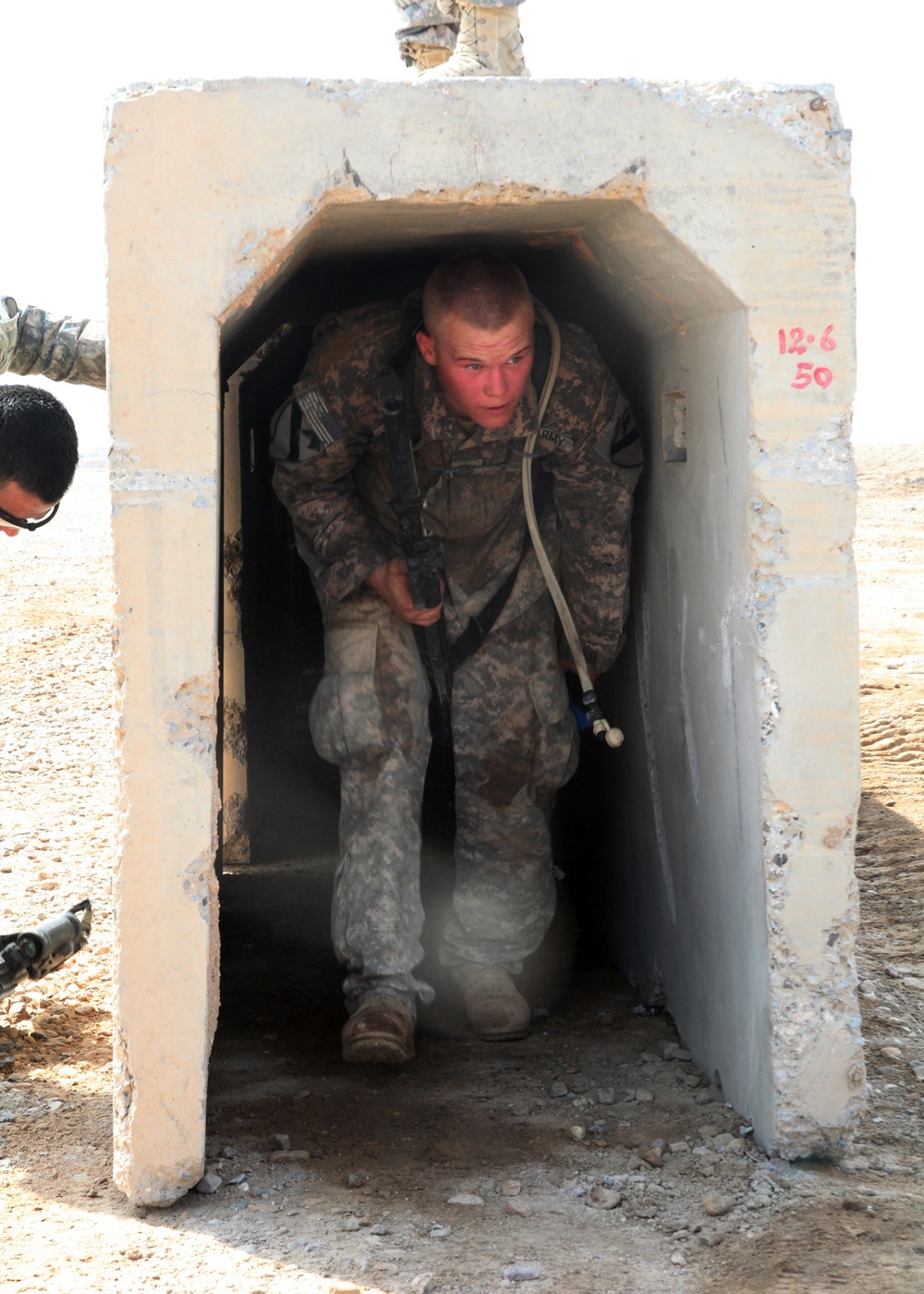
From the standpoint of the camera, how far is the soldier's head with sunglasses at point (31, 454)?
279cm

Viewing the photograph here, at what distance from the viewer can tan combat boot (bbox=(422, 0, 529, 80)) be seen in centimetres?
457

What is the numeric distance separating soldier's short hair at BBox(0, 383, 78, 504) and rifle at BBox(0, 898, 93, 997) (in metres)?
0.97

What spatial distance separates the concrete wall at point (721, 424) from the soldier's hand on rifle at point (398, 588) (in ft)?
2.36

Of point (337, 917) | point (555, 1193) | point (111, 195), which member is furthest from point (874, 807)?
point (111, 195)

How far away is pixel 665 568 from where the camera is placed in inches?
107

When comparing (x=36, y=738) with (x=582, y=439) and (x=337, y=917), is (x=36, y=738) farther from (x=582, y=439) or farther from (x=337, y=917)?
(x=582, y=439)

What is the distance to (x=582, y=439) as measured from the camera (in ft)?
9.28

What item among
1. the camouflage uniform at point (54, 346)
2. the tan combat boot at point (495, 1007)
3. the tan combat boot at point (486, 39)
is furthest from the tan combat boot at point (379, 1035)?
the tan combat boot at point (486, 39)

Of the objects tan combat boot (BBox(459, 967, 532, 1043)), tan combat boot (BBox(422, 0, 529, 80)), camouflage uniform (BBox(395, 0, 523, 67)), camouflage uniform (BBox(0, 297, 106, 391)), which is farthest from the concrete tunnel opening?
camouflage uniform (BBox(395, 0, 523, 67))

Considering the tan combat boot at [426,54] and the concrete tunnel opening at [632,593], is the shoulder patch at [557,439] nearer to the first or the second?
the concrete tunnel opening at [632,593]

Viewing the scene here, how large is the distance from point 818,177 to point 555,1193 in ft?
5.48

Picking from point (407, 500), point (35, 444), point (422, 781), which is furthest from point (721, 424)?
point (35, 444)

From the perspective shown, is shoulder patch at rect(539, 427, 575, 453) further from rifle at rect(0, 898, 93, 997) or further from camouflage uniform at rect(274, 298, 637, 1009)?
rifle at rect(0, 898, 93, 997)

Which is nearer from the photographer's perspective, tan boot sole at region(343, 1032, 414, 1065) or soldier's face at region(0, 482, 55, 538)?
tan boot sole at region(343, 1032, 414, 1065)
